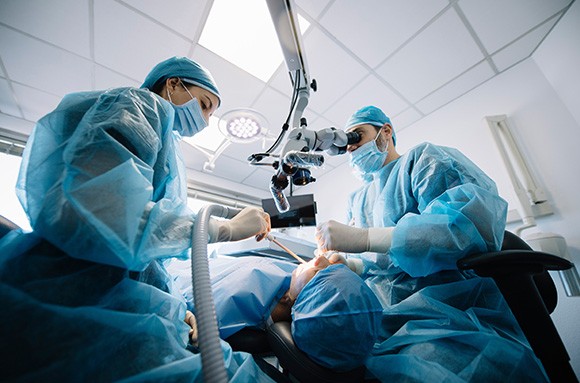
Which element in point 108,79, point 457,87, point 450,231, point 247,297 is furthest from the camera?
point 457,87

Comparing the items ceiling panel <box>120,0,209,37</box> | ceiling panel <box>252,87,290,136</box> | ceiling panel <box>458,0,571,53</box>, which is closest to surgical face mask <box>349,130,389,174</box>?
ceiling panel <box>252,87,290,136</box>

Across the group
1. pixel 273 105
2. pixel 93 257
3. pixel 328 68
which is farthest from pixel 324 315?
pixel 273 105

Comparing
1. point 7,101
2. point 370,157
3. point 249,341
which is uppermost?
point 7,101

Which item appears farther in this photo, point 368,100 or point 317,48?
point 368,100

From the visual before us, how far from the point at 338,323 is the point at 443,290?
42cm

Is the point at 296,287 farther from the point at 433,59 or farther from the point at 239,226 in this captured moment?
the point at 433,59

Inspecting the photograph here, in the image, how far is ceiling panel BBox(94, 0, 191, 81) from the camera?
1434 millimetres

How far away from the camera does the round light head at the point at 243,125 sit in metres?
1.51

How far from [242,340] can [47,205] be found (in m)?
0.72

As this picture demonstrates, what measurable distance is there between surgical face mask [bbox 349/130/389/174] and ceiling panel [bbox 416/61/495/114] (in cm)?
134

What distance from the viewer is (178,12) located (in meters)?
1.42

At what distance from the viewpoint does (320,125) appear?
244 cm

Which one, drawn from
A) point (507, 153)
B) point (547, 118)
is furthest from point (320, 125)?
point (547, 118)

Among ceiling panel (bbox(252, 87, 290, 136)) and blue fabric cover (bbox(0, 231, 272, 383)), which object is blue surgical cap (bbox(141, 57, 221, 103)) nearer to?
blue fabric cover (bbox(0, 231, 272, 383))
